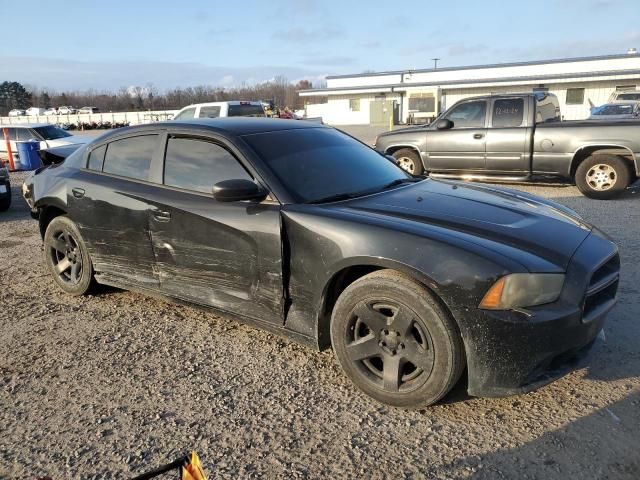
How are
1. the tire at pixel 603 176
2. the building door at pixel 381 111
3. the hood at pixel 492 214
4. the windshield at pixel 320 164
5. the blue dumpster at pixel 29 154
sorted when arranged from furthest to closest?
the building door at pixel 381 111 → the blue dumpster at pixel 29 154 → the tire at pixel 603 176 → the windshield at pixel 320 164 → the hood at pixel 492 214

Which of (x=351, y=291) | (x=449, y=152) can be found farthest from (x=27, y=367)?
(x=449, y=152)

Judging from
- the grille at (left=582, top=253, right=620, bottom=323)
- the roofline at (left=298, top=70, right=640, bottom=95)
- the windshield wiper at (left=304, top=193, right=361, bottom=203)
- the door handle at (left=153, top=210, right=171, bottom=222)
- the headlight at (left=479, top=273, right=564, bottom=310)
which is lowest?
the grille at (left=582, top=253, right=620, bottom=323)

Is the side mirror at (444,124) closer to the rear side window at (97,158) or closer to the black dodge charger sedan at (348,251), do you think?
the black dodge charger sedan at (348,251)

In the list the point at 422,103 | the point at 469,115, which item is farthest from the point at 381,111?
the point at 469,115

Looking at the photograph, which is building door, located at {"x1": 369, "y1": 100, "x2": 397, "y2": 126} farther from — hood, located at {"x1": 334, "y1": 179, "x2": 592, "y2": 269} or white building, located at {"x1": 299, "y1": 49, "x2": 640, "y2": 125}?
hood, located at {"x1": 334, "y1": 179, "x2": 592, "y2": 269}

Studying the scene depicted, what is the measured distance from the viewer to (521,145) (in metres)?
9.02

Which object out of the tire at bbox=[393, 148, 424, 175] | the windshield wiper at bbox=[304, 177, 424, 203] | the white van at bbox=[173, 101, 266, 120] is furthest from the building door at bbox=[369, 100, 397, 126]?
the windshield wiper at bbox=[304, 177, 424, 203]

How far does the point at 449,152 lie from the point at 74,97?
137 metres

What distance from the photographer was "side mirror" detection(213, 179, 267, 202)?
3.26 metres

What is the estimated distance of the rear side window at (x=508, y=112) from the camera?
9.16m

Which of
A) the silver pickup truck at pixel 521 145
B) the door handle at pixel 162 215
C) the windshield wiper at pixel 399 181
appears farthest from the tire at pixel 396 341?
the silver pickup truck at pixel 521 145

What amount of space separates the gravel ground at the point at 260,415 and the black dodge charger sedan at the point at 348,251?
0.24 m

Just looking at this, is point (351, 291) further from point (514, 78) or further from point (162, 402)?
point (514, 78)

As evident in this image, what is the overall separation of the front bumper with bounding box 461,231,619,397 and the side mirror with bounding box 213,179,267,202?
154 centimetres
